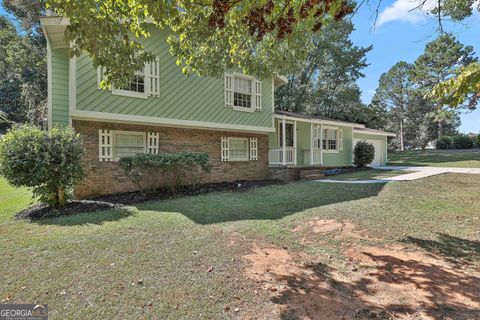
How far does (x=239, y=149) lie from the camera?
48.1ft

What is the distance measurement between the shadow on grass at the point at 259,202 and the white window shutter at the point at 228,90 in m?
4.50

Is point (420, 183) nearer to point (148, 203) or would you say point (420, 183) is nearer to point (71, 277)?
point (148, 203)

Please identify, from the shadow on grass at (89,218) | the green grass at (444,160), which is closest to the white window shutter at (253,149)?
the shadow on grass at (89,218)

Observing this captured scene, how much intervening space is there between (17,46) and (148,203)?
23.6m

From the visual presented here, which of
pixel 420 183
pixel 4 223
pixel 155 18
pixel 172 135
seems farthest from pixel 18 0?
pixel 420 183

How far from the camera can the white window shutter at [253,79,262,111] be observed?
14523mm

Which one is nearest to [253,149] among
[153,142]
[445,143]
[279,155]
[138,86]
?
[279,155]

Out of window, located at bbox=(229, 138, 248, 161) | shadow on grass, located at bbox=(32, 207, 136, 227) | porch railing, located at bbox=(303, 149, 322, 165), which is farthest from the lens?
porch railing, located at bbox=(303, 149, 322, 165)

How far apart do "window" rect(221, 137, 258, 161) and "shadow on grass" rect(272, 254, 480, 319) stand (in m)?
9.56

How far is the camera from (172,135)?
39.3 ft

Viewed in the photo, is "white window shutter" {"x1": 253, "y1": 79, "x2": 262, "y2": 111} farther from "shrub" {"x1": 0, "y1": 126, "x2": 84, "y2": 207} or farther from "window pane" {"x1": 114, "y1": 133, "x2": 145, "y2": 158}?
"shrub" {"x1": 0, "y1": 126, "x2": 84, "y2": 207}

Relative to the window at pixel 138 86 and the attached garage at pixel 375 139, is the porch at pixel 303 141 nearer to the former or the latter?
the attached garage at pixel 375 139

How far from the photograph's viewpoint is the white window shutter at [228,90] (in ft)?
44.2

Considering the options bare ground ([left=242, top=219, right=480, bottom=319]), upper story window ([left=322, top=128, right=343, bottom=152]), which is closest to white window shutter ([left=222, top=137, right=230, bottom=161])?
upper story window ([left=322, top=128, right=343, bottom=152])
